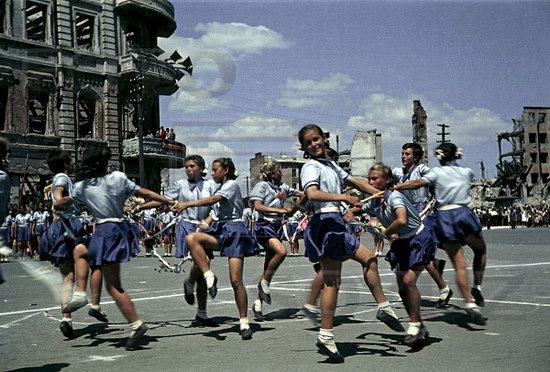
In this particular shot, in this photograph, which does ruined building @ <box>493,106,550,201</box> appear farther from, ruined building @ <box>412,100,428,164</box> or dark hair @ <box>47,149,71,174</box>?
dark hair @ <box>47,149,71,174</box>

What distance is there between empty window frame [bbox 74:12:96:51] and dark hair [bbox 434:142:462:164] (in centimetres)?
1844

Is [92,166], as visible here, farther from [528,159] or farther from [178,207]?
[528,159]

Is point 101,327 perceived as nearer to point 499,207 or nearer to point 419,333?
point 419,333

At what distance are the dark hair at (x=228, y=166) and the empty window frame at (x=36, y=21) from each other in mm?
14022

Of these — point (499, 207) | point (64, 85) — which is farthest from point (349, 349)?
point (499, 207)

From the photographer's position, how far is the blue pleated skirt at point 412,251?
6.49 metres

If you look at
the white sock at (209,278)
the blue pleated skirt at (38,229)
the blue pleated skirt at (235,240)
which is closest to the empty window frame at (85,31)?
the blue pleated skirt at (38,229)

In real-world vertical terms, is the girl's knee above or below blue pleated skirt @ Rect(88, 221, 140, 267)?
below

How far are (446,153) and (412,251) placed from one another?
1.80 meters

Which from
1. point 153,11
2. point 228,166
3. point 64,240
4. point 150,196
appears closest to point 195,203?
point 150,196

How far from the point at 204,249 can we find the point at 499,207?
54605mm

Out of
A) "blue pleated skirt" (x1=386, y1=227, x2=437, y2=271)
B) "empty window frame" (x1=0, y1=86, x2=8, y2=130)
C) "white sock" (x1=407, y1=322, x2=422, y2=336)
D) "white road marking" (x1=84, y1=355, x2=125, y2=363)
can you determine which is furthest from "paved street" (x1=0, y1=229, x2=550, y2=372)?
"empty window frame" (x1=0, y1=86, x2=8, y2=130)

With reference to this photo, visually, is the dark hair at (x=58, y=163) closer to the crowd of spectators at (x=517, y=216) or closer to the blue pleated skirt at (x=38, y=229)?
the blue pleated skirt at (x=38, y=229)

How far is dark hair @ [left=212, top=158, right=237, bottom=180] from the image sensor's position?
764cm
